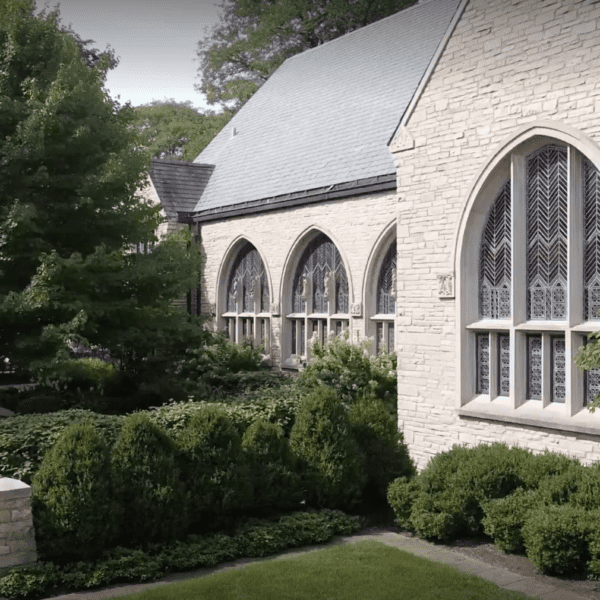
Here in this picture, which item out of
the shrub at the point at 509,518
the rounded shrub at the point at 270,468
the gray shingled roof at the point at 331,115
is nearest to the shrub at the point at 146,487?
the rounded shrub at the point at 270,468

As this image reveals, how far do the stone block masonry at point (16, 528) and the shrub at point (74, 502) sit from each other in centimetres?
18

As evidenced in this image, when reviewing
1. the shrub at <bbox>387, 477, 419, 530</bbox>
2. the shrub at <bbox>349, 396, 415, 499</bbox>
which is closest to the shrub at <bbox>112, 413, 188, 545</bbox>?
the shrub at <bbox>387, 477, 419, 530</bbox>

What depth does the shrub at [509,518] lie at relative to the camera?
26.2 feet

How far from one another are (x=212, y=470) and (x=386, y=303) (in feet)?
23.4

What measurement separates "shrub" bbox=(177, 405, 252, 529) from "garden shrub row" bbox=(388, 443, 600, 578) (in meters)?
1.87

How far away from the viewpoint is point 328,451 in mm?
9578

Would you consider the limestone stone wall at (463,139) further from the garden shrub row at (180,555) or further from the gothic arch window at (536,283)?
the garden shrub row at (180,555)

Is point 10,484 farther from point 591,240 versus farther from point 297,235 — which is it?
point 297,235

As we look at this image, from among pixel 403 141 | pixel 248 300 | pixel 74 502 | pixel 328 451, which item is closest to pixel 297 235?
pixel 248 300

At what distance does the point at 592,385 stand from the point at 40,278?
802cm

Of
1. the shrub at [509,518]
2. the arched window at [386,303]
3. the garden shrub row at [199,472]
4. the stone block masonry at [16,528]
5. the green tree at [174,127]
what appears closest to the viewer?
the stone block masonry at [16,528]

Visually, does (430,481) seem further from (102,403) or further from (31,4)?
(31,4)

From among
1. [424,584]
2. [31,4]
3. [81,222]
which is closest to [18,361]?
[81,222]

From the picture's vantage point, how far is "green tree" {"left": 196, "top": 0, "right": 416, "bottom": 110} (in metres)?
30.1
